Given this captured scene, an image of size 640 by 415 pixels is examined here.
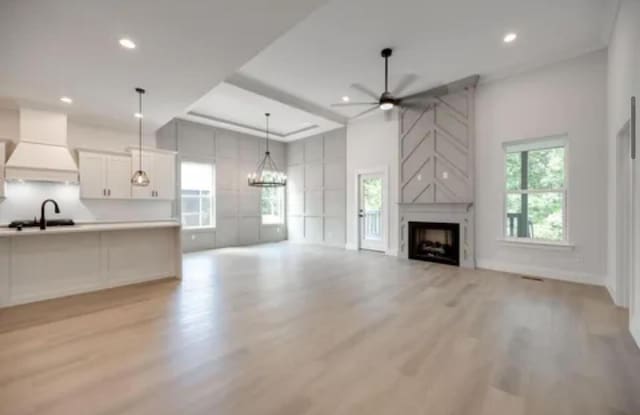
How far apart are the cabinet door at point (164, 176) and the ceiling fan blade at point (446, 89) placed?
17.4ft

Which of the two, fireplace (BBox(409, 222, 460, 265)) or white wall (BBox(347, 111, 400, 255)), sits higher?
white wall (BBox(347, 111, 400, 255))

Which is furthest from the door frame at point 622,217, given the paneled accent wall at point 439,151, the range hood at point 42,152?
the range hood at point 42,152

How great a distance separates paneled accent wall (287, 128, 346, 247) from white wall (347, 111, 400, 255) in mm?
267

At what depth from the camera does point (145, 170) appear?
6.29 metres

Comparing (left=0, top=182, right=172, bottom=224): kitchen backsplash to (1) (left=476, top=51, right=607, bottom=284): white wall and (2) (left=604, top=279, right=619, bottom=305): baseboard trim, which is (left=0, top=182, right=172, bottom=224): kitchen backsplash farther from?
(2) (left=604, top=279, right=619, bottom=305): baseboard trim

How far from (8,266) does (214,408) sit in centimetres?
377

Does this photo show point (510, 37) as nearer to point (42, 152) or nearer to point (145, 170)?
point (145, 170)

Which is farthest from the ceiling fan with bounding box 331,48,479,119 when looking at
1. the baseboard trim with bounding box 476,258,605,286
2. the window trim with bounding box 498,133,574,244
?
the baseboard trim with bounding box 476,258,605,286

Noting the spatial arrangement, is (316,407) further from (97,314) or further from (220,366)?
(97,314)

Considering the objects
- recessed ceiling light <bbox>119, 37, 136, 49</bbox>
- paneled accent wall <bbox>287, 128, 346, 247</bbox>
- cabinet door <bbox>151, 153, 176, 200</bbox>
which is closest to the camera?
recessed ceiling light <bbox>119, 37, 136, 49</bbox>

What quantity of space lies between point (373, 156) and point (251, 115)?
3.34m

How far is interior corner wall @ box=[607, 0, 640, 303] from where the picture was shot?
2757 mm

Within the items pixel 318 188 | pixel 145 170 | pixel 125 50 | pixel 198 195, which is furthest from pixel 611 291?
pixel 198 195

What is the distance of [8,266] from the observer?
11.7ft
